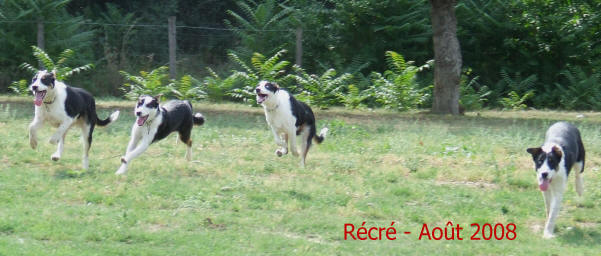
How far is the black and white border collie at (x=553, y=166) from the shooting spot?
26.2ft

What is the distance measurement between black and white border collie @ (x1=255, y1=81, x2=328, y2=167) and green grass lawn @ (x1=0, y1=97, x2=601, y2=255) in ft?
0.96

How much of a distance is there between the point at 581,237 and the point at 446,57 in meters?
11.3

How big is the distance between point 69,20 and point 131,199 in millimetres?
15791

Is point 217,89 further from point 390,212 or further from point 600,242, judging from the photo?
point 600,242

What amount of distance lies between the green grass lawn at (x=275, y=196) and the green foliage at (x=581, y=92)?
8201 mm

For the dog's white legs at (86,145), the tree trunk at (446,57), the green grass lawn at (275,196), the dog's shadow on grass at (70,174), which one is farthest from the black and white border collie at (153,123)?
the tree trunk at (446,57)

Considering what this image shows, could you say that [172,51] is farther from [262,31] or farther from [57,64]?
[262,31]

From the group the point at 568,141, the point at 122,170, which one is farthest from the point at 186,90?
the point at 568,141

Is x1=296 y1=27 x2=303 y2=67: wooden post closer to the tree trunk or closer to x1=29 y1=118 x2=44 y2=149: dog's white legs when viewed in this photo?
the tree trunk

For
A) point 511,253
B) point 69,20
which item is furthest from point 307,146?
point 69,20

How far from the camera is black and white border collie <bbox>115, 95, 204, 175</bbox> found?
34.0 ft

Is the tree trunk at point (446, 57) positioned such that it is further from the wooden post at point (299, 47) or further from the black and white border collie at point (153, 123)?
the black and white border collie at point (153, 123)

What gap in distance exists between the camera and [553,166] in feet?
26.3

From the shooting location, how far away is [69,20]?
23.4m
